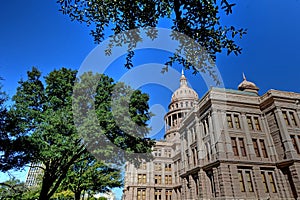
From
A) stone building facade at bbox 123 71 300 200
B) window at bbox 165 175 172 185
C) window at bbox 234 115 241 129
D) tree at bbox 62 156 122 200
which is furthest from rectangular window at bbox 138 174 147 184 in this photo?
window at bbox 234 115 241 129

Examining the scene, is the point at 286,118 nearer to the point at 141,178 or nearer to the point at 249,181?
the point at 249,181

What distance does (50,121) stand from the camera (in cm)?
1277

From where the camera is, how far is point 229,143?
24578 millimetres

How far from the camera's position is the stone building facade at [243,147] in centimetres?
2270

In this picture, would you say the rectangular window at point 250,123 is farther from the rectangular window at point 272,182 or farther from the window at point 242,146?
the rectangular window at point 272,182

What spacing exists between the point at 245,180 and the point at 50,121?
900 inches

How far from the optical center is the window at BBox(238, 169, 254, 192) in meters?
22.7

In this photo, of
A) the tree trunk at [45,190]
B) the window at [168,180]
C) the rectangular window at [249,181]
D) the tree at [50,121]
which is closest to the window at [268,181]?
the rectangular window at [249,181]

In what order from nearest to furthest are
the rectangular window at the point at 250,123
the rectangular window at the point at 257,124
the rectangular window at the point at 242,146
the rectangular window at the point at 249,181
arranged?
the rectangular window at the point at 249,181 < the rectangular window at the point at 242,146 < the rectangular window at the point at 250,123 < the rectangular window at the point at 257,124

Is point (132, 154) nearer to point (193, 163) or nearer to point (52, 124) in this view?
point (52, 124)

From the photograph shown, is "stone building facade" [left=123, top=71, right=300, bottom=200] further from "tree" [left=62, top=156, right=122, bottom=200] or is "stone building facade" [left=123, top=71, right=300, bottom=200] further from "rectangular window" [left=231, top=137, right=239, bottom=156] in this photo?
"tree" [left=62, top=156, right=122, bottom=200]

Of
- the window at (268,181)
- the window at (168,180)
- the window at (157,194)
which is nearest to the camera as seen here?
the window at (268,181)

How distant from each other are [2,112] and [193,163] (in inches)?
1046

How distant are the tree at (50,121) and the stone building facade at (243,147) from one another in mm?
13909
